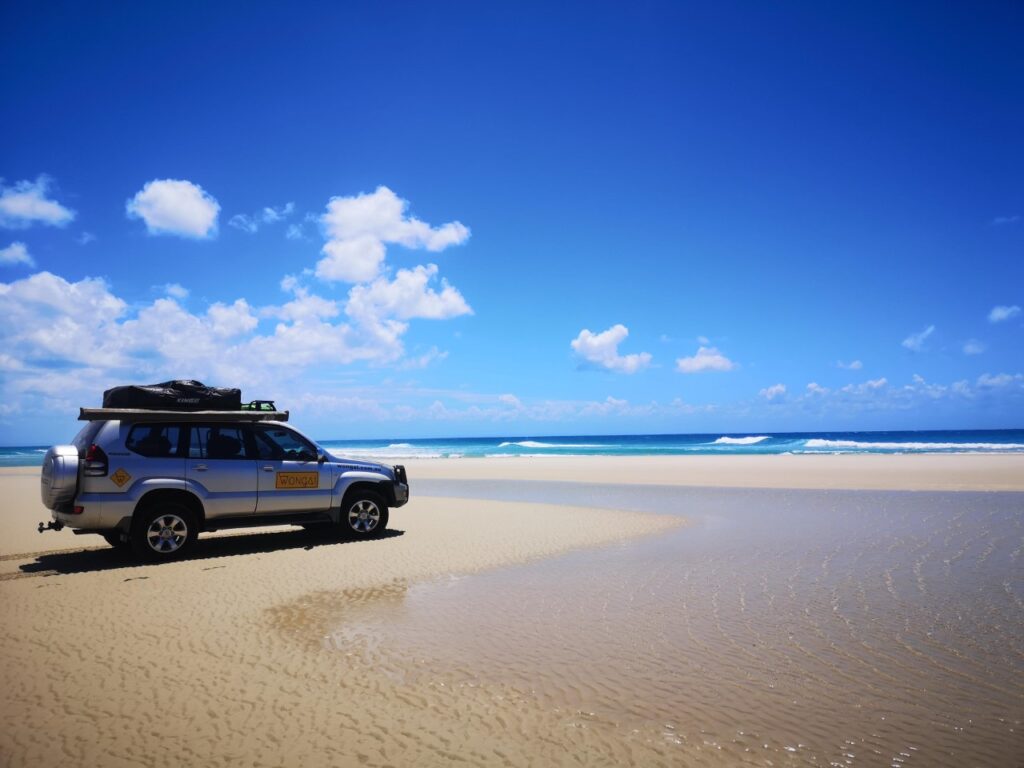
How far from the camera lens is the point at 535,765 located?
3.21 metres

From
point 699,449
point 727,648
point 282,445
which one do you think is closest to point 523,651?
point 727,648

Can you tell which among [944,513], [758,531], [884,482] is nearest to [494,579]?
[758,531]

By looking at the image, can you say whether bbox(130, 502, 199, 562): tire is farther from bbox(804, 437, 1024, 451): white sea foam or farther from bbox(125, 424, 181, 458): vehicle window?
bbox(804, 437, 1024, 451): white sea foam

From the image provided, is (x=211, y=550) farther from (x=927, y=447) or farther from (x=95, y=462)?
(x=927, y=447)

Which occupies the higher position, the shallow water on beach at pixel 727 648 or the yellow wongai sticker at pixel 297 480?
the yellow wongai sticker at pixel 297 480

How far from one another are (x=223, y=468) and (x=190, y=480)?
1.55ft

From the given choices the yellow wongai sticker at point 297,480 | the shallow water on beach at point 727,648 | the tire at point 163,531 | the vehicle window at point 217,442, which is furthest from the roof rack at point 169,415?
the shallow water on beach at point 727,648

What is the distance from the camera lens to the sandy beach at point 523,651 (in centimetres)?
345

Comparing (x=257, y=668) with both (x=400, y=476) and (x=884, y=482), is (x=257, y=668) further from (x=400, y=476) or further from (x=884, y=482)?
(x=884, y=482)

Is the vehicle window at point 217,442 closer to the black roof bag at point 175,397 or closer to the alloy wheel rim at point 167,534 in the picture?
the black roof bag at point 175,397

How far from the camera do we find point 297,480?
9656 mm

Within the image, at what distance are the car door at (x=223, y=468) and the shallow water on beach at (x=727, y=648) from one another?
3.44m

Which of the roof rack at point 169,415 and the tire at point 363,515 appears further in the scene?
the tire at point 363,515

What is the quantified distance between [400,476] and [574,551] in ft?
11.4
